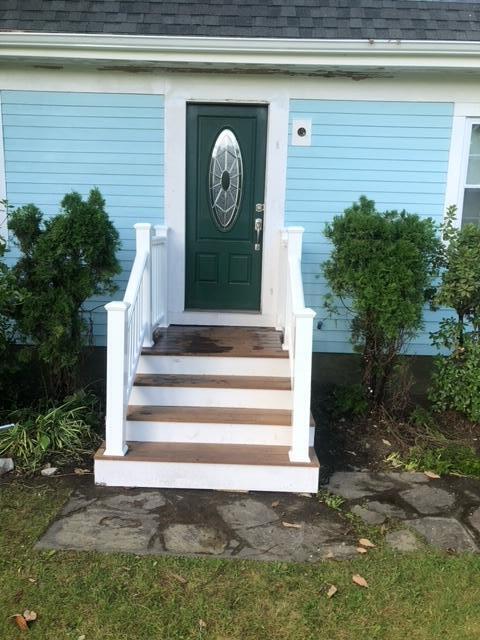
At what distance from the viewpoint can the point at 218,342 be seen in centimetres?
493

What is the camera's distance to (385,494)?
3777 mm

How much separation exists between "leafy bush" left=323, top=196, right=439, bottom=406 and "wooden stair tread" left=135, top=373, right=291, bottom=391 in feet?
2.82

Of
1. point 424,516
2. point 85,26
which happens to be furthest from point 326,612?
point 85,26

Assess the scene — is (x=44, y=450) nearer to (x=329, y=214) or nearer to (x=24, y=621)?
(x=24, y=621)

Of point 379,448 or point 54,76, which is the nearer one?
point 379,448

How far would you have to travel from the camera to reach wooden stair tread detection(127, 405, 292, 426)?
3998 millimetres

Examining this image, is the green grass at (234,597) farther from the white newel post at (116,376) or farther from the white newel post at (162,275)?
the white newel post at (162,275)

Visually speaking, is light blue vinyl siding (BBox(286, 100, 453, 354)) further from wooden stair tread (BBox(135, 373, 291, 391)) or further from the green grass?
the green grass

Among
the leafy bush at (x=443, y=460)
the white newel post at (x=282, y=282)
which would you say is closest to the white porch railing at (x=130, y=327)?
the white newel post at (x=282, y=282)

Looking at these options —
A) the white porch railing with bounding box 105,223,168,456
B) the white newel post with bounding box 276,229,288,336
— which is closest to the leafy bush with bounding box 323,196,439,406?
the white newel post with bounding box 276,229,288,336

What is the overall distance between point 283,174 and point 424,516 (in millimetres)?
3211

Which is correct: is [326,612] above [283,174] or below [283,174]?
below

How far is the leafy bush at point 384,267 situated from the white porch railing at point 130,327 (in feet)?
4.75

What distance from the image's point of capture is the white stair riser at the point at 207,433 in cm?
397
